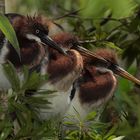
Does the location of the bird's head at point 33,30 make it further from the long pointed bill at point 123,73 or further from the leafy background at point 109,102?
the long pointed bill at point 123,73

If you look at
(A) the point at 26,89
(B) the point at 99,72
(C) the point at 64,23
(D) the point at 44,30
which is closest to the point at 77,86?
(B) the point at 99,72

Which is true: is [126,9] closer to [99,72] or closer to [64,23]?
[99,72]

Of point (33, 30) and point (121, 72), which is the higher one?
point (33, 30)

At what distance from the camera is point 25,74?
1.04 metres

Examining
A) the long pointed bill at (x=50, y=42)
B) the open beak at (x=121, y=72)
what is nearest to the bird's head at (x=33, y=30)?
the long pointed bill at (x=50, y=42)

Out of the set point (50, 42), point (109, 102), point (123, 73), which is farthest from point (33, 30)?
point (109, 102)

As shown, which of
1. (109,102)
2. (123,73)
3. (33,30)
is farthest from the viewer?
(109,102)

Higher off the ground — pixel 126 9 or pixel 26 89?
pixel 126 9

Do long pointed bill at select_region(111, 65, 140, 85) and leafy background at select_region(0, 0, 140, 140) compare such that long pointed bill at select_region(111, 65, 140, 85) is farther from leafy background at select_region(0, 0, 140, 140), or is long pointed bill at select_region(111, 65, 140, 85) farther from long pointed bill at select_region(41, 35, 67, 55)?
long pointed bill at select_region(41, 35, 67, 55)

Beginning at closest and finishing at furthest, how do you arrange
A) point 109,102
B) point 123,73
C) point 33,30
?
point 33,30
point 123,73
point 109,102

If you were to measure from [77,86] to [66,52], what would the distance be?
130 millimetres

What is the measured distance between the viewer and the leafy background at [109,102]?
0.83 m

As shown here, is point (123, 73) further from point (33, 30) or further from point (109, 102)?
point (33, 30)

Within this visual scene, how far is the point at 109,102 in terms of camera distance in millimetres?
1608
